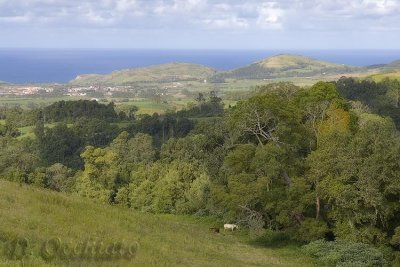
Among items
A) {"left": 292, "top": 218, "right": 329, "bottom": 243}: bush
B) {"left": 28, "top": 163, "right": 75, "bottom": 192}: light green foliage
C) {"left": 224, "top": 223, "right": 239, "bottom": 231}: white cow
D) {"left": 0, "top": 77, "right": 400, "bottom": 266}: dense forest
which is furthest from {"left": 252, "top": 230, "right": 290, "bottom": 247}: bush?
{"left": 28, "top": 163, "right": 75, "bottom": 192}: light green foliage

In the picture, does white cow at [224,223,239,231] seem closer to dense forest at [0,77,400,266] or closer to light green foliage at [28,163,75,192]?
dense forest at [0,77,400,266]

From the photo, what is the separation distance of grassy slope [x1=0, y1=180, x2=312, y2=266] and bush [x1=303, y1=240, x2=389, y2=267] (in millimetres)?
929

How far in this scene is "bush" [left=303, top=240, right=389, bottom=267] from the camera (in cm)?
2239

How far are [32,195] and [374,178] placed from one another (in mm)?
16396

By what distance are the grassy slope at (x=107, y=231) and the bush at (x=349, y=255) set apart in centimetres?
93

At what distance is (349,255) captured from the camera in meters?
Result: 22.9

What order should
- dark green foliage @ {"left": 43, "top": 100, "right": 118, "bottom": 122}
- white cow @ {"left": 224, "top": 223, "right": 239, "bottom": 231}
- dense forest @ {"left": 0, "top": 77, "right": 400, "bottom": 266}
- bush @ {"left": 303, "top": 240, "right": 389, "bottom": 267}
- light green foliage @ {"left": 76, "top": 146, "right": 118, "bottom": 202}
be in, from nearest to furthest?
bush @ {"left": 303, "top": 240, "right": 389, "bottom": 267}
dense forest @ {"left": 0, "top": 77, "right": 400, "bottom": 266}
white cow @ {"left": 224, "top": 223, "right": 239, "bottom": 231}
light green foliage @ {"left": 76, "top": 146, "right": 118, "bottom": 202}
dark green foliage @ {"left": 43, "top": 100, "right": 118, "bottom": 122}

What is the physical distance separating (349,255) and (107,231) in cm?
1157

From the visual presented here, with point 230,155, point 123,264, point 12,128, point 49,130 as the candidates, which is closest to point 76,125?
point 49,130

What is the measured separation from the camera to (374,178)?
2545 cm

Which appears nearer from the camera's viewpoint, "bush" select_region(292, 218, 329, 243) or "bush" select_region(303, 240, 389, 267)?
"bush" select_region(303, 240, 389, 267)

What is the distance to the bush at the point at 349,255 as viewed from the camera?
73.5 feet

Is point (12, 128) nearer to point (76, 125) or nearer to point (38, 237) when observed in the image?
point (76, 125)

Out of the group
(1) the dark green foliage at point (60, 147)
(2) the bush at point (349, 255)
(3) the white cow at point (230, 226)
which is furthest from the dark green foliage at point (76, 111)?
(2) the bush at point (349, 255)
